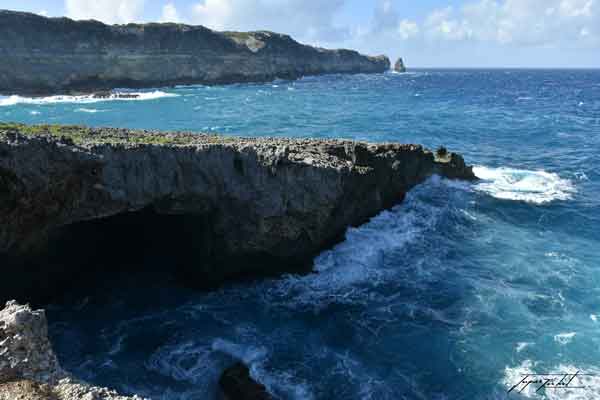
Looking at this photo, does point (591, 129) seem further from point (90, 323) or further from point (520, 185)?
point (90, 323)

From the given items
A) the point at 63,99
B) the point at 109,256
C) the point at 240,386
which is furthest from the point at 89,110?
the point at 240,386

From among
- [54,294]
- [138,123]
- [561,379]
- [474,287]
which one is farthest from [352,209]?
[138,123]

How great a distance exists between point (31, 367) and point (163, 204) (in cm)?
1025

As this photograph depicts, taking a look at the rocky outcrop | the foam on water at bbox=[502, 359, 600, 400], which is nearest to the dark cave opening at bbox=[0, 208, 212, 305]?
the rocky outcrop

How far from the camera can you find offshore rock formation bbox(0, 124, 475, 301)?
15.0 meters

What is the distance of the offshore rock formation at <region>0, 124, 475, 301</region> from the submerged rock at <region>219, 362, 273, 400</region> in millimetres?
6311

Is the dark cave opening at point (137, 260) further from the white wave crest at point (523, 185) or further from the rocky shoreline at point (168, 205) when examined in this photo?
the white wave crest at point (523, 185)

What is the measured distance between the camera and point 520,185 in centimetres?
3431

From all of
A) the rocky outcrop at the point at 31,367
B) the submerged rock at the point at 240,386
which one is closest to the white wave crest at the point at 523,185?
the submerged rock at the point at 240,386

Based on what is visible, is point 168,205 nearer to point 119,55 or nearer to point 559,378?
point 559,378

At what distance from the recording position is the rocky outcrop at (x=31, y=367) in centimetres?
719

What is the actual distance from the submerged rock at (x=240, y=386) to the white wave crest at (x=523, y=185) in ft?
81.9

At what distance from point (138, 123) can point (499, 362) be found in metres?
51.1

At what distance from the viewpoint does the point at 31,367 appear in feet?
25.6
